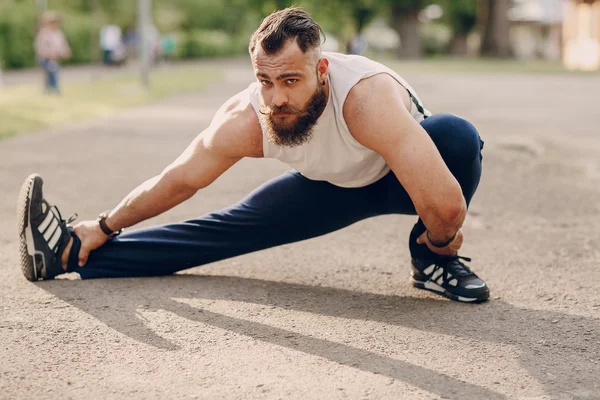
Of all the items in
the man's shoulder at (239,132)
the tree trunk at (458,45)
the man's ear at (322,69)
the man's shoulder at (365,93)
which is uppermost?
the man's ear at (322,69)

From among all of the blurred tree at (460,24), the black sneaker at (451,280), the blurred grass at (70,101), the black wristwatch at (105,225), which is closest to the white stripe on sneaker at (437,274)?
the black sneaker at (451,280)

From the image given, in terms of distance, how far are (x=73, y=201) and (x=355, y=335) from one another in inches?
136

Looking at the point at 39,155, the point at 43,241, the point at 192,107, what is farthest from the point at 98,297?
the point at 192,107

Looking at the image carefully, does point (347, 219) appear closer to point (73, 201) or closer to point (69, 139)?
point (73, 201)

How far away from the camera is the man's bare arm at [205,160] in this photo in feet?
11.7

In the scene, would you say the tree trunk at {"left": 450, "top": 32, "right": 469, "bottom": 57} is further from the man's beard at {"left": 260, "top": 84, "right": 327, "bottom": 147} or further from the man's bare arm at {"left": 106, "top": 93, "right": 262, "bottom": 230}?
the man's beard at {"left": 260, "top": 84, "right": 327, "bottom": 147}

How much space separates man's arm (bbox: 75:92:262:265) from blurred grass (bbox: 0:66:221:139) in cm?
685

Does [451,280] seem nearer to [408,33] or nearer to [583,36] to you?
[583,36]

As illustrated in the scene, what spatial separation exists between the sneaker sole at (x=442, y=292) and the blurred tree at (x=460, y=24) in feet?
157

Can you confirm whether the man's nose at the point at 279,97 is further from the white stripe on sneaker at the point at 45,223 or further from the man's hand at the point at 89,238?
the white stripe on sneaker at the point at 45,223

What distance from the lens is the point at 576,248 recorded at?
4.92 metres

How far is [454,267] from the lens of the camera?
3.85 metres

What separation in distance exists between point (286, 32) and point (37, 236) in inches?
61.0

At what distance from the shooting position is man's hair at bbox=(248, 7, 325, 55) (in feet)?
10.9
